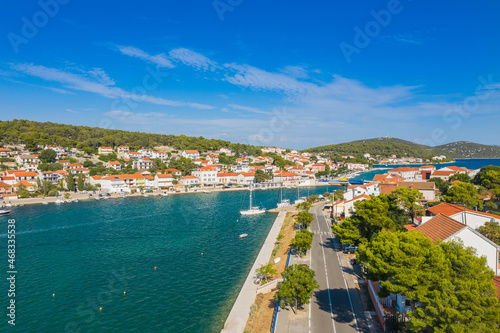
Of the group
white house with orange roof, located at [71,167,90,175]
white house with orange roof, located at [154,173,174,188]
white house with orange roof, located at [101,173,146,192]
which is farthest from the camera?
white house with orange roof, located at [71,167,90,175]

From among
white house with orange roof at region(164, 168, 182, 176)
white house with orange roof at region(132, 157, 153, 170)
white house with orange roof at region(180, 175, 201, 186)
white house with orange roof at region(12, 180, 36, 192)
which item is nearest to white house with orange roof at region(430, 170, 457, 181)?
white house with orange roof at region(180, 175, 201, 186)

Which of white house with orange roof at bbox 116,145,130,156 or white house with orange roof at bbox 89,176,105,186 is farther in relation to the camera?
white house with orange roof at bbox 116,145,130,156

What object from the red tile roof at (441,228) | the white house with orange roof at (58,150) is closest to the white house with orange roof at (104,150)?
the white house with orange roof at (58,150)

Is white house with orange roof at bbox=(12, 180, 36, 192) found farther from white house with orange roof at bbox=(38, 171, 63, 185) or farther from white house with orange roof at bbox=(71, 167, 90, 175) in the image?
white house with orange roof at bbox=(71, 167, 90, 175)

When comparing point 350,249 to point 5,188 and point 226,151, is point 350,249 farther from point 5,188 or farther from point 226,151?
point 226,151

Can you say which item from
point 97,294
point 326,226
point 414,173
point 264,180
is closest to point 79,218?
point 97,294

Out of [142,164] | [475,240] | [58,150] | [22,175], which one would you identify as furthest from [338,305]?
[58,150]

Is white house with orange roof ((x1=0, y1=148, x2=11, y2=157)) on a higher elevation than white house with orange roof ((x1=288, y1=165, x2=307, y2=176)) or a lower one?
higher
